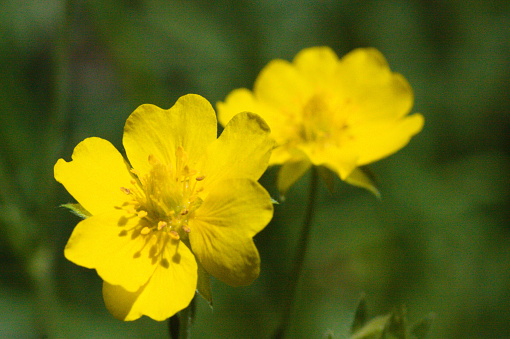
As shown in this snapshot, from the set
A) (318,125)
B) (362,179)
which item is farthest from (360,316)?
(318,125)

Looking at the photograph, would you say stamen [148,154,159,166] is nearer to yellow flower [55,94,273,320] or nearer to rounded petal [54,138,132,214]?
yellow flower [55,94,273,320]

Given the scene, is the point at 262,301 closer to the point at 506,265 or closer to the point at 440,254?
the point at 440,254

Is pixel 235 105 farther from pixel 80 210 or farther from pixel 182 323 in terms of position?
pixel 182 323

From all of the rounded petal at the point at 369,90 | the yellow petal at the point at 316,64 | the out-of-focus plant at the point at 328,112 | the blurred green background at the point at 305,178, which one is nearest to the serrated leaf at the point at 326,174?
the out-of-focus plant at the point at 328,112

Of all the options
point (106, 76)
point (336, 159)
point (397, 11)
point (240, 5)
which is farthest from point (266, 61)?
point (336, 159)

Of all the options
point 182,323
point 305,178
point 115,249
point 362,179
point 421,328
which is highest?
point 115,249

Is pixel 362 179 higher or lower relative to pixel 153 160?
lower

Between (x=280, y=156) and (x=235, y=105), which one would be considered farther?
(x=235, y=105)
